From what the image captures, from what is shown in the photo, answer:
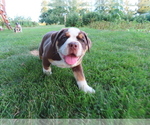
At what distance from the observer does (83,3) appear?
17.2 metres

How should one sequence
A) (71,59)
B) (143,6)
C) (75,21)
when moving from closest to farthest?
(71,59)
(143,6)
(75,21)

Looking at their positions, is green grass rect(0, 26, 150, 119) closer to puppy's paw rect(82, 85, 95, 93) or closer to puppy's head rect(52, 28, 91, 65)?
puppy's paw rect(82, 85, 95, 93)

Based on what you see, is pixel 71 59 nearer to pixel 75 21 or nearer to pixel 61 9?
pixel 75 21

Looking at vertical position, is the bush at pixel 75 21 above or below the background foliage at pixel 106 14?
below

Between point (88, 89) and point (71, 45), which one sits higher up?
point (71, 45)

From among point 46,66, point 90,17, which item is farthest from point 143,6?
point 46,66

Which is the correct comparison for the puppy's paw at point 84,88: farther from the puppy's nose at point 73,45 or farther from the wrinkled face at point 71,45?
the puppy's nose at point 73,45

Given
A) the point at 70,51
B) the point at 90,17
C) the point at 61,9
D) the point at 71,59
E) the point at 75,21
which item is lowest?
the point at 75,21

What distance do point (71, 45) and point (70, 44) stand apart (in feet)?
0.06

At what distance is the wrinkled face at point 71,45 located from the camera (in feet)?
5.53

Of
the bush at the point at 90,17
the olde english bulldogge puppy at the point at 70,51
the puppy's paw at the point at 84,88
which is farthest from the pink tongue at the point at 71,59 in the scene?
the bush at the point at 90,17

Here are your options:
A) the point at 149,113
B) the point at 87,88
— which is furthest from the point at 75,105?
the point at 149,113

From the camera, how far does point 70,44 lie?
1.65 m

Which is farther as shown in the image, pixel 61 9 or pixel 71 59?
pixel 61 9
